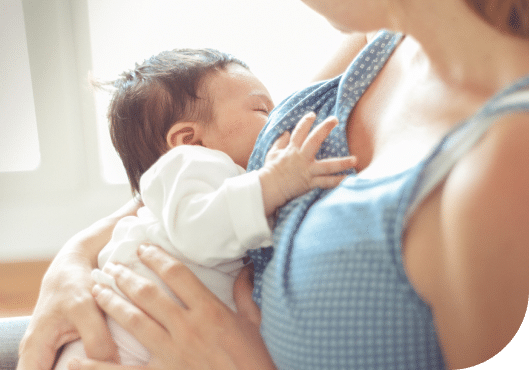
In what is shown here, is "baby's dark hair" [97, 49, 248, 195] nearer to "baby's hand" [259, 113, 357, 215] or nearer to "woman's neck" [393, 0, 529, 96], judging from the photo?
"baby's hand" [259, 113, 357, 215]

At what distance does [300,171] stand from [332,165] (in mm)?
50

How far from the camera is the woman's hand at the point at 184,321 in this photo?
68 centimetres

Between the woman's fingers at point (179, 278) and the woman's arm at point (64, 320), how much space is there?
5.4 inches

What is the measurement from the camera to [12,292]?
1.85m

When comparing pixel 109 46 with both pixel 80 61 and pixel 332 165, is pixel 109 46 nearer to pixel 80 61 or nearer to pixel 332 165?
pixel 80 61

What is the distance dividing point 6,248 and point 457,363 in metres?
2.13

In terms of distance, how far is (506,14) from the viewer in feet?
1.86

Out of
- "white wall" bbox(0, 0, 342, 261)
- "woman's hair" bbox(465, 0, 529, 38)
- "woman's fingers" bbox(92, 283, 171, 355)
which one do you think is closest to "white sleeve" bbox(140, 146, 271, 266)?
"woman's fingers" bbox(92, 283, 171, 355)

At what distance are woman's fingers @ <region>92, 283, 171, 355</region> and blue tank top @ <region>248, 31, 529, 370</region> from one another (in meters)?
0.19

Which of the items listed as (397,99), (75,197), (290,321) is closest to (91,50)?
(75,197)

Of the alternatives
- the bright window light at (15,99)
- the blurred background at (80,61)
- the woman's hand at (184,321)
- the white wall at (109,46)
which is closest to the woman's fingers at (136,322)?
the woman's hand at (184,321)

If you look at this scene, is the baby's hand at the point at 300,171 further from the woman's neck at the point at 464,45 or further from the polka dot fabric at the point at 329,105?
the woman's neck at the point at 464,45

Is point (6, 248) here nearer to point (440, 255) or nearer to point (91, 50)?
point (91, 50)

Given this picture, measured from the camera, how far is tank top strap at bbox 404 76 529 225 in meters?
0.44
